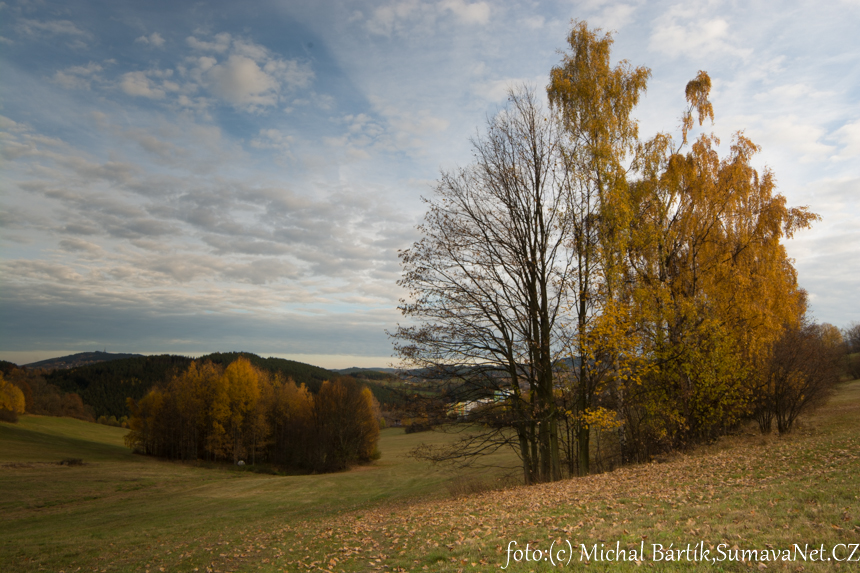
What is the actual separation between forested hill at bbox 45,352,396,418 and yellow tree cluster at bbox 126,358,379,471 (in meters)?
38.4

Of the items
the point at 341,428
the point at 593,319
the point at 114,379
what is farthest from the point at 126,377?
the point at 593,319

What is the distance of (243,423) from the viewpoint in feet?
174

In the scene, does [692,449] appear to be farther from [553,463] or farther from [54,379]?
[54,379]

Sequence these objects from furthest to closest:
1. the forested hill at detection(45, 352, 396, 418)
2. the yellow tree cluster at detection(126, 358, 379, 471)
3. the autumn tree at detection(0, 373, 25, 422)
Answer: the forested hill at detection(45, 352, 396, 418) → the autumn tree at detection(0, 373, 25, 422) → the yellow tree cluster at detection(126, 358, 379, 471)

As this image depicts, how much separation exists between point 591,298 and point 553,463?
5342mm

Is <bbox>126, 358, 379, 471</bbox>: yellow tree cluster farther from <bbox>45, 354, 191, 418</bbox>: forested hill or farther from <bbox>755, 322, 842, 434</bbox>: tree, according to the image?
Result: <bbox>45, 354, 191, 418</bbox>: forested hill

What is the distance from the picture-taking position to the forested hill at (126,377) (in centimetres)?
10031

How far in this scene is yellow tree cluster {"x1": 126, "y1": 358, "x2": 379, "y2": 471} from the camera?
51.4 meters

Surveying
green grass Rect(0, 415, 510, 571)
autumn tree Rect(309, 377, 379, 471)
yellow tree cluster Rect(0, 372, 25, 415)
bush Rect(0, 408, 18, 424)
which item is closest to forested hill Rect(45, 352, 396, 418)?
yellow tree cluster Rect(0, 372, 25, 415)

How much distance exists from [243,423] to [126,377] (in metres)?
77.2

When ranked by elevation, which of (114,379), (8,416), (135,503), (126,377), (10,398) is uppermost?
(126,377)

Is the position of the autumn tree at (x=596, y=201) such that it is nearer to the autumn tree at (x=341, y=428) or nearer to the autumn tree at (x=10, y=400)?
the autumn tree at (x=341, y=428)

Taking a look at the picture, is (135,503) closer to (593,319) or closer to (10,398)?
(593,319)

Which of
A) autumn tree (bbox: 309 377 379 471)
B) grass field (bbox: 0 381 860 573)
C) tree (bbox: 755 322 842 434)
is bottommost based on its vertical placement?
autumn tree (bbox: 309 377 379 471)
